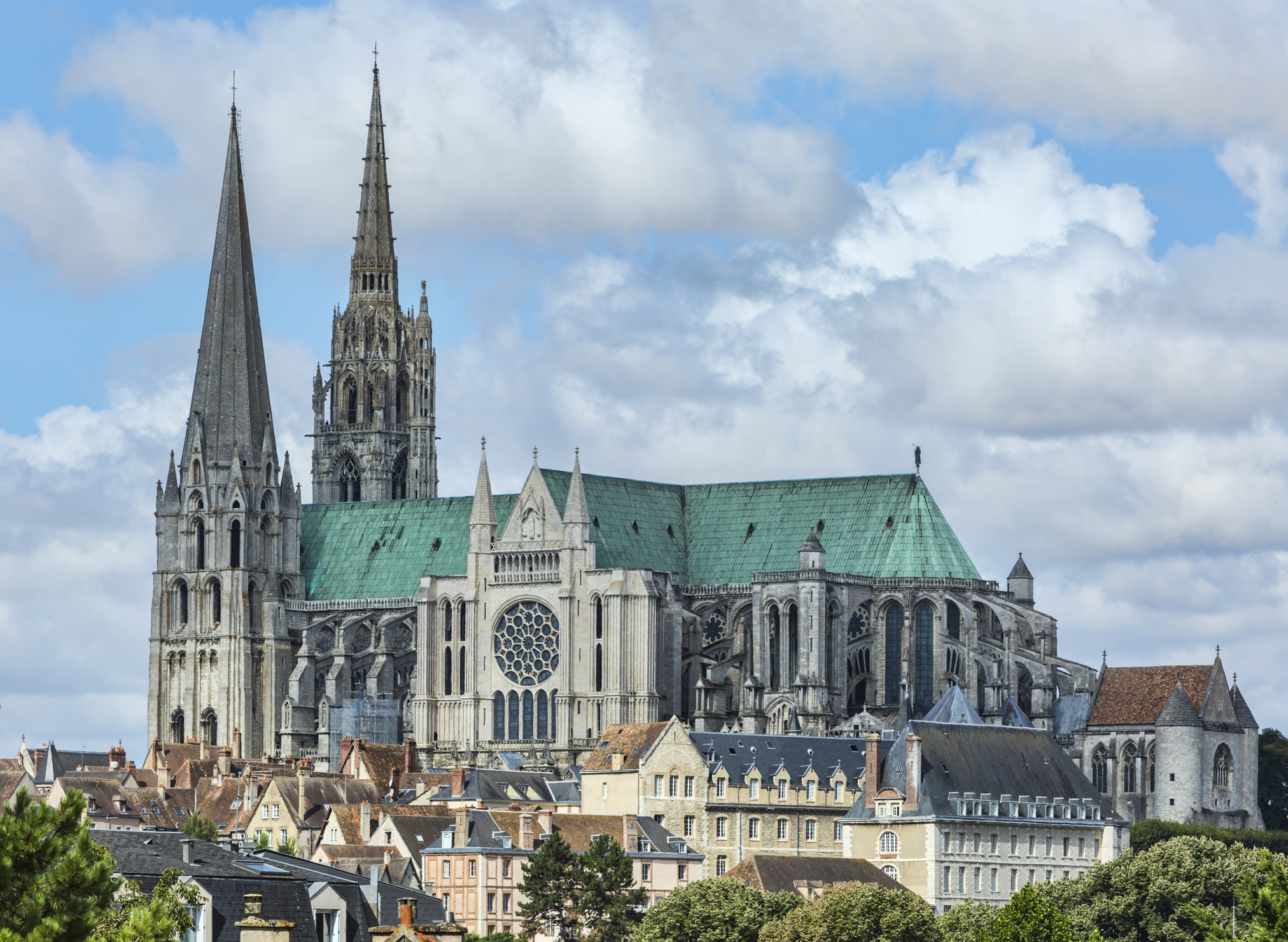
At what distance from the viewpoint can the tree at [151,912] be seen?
125 ft

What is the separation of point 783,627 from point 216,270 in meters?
42.3

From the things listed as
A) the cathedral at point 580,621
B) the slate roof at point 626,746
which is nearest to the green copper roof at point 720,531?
the cathedral at point 580,621

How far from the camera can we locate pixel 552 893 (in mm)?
100438

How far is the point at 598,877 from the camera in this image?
100875mm

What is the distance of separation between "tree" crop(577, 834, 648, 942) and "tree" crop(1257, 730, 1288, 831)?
54.1 metres

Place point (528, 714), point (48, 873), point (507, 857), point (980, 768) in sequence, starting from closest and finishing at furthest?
point (48, 873), point (507, 857), point (980, 768), point (528, 714)

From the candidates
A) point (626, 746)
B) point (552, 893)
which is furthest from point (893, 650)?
point (552, 893)

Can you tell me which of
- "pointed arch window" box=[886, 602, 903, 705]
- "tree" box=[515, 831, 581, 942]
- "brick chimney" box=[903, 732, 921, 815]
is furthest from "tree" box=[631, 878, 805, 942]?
"pointed arch window" box=[886, 602, 903, 705]

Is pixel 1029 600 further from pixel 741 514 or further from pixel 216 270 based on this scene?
pixel 216 270

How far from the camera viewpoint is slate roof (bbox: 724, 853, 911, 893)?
106 metres

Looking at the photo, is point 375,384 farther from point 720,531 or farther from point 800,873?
point 800,873

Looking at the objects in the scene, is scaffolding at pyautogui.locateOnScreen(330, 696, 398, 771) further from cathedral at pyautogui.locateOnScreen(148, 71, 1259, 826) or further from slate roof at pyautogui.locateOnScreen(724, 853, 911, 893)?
slate roof at pyautogui.locateOnScreen(724, 853, 911, 893)

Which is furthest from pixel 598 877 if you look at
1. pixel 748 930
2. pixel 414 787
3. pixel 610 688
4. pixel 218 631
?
pixel 218 631

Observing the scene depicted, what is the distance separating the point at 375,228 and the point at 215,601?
31.0 metres
